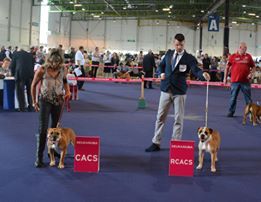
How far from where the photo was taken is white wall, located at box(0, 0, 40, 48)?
29000mm

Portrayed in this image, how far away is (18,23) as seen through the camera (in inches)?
1224

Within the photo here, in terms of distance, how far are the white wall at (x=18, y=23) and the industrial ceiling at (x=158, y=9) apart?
7.99ft

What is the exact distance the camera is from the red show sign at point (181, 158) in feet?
14.5

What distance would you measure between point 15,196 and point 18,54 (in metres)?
6.01

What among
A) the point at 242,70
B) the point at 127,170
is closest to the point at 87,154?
the point at 127,170

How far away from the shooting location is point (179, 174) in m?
4.50

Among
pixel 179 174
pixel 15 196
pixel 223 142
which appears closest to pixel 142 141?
pixel 223 142

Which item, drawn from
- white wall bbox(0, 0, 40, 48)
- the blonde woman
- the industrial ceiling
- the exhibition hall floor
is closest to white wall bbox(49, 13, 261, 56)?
the industrial ceiling

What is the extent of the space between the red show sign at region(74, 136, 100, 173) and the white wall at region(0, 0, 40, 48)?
26.2 metres

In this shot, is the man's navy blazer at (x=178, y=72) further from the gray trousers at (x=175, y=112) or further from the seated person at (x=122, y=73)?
the seated person at (x=122, y=73)

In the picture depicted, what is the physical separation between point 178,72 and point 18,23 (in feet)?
91.6

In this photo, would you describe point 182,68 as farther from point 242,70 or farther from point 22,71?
point 22,71

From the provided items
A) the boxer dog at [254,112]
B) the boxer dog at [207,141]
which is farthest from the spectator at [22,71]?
the boxer dog at [207,141]

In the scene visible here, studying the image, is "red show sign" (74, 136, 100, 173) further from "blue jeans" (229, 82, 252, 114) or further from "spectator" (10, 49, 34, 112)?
"blue jeans" (229, 82, 252, 114)
